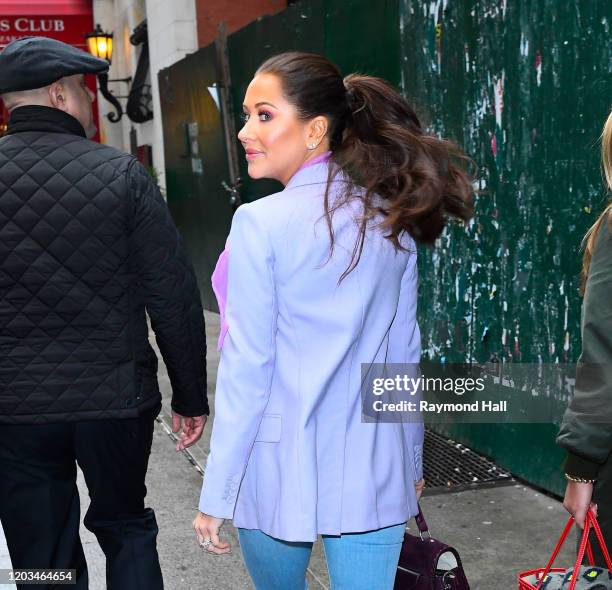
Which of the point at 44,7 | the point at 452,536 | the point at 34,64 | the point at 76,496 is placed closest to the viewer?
the point at 34,64

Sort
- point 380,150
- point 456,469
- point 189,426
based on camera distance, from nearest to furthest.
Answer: point 380,150
point 189,426
point 456,469

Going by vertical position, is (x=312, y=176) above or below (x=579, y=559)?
above

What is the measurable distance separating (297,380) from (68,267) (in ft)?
3.59

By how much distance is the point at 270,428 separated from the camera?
220 centimetres

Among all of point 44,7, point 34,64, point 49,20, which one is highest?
point 44,7

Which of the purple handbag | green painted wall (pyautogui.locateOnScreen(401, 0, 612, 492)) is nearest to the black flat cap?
the purple handbag

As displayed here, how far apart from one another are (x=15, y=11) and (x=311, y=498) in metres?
17.9

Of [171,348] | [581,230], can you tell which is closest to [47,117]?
[171,348]

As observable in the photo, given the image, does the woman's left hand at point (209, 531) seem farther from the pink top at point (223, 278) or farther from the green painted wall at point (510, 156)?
the green painted wall at point (510, 156)

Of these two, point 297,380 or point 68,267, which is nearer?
point 297,380

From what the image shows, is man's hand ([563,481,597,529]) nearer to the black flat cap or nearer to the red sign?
the black flat cap

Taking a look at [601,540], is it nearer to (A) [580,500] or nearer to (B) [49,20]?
(A) [580,500]

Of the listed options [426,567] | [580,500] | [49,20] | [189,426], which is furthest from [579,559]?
[49,20]

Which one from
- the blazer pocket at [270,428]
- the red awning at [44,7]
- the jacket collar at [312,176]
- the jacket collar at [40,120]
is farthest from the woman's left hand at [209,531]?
the red awning at [44,7]
